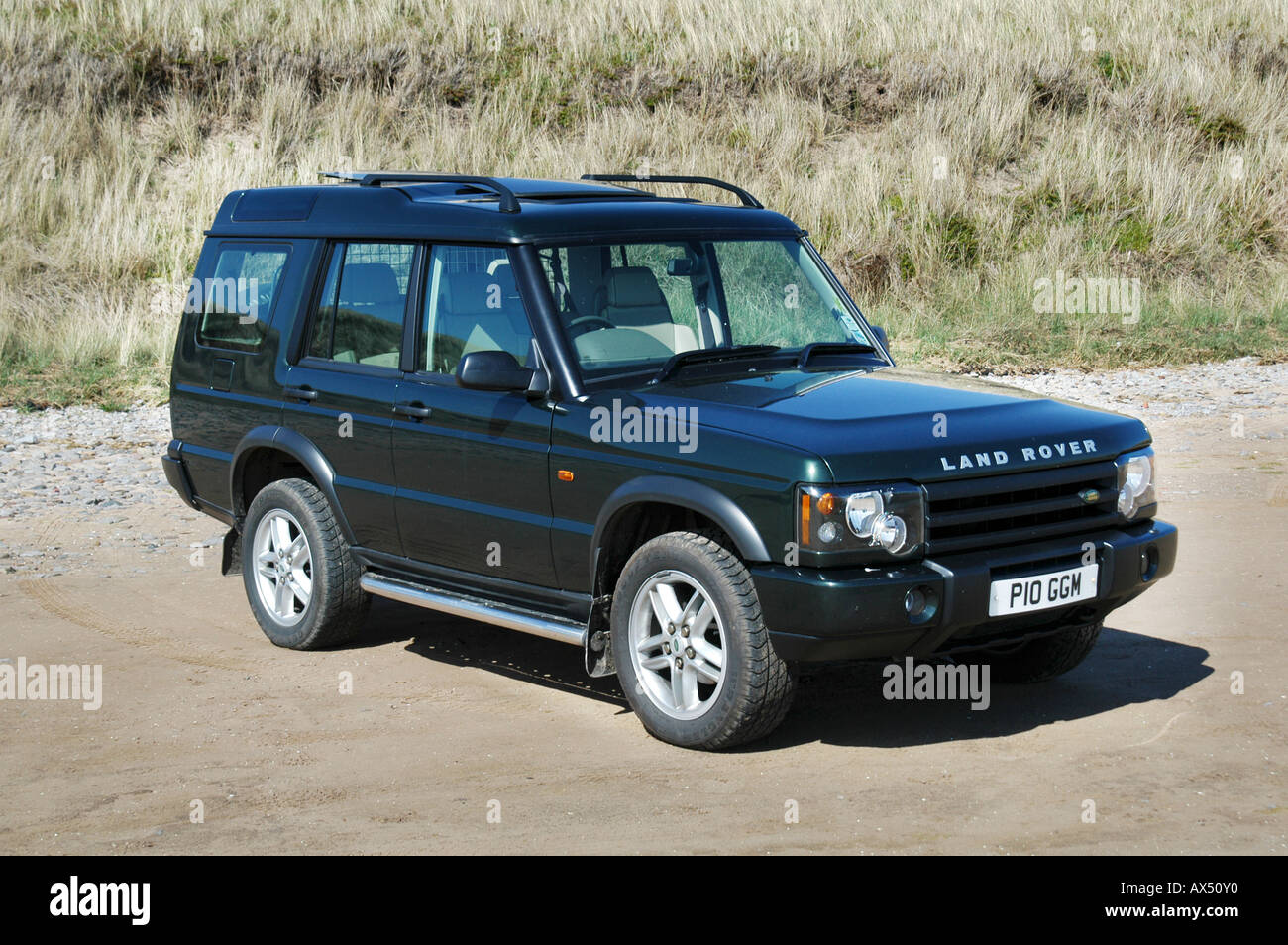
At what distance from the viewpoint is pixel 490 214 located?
20.0 feet

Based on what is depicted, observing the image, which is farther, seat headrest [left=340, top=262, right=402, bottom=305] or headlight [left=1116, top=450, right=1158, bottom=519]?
seat headrest [left=340, top=262, right=402, bottom=305]

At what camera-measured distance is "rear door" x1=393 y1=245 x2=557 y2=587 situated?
5781mm

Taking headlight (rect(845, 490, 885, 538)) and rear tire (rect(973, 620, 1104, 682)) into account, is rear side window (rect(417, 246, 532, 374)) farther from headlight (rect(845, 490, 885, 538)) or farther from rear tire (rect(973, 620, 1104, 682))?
rear tire (rect(973, 620, 1104, 682))

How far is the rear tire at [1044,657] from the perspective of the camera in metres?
5.97

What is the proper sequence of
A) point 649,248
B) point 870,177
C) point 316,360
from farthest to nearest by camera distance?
point 870,177 → point 316,360 → point 649,248

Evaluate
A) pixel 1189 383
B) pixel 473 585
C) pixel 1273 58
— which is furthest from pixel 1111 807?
pixel 1273 58

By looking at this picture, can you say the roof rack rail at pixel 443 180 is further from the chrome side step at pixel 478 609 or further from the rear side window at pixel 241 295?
the chrome side step at pixel 478 609

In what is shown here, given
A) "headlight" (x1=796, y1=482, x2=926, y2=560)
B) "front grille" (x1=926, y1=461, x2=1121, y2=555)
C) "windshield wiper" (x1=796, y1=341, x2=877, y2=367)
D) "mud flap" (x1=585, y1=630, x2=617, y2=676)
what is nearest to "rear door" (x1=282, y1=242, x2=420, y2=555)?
"mud flap" (x1=585, y1=630, x2=617, y2=676)

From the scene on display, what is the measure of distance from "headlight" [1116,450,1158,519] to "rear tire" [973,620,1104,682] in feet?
1.80

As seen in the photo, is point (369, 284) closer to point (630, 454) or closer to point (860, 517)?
point (630, 454)

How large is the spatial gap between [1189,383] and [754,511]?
34.6 feet

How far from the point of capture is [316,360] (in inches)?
268

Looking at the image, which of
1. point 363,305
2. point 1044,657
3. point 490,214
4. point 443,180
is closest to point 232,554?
point 363,305

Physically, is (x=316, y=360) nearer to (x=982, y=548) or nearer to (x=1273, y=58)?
(x=982, y=548)
